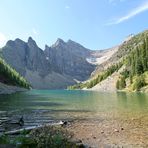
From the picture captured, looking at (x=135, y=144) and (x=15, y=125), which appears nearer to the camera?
(x=135, y=144)

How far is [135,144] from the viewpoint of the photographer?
28281 millimetres

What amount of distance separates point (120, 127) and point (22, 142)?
1931 centimetres

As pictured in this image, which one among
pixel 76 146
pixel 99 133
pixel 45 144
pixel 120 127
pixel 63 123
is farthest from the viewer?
pixel 63 123

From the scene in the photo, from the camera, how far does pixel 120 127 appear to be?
1539 inches

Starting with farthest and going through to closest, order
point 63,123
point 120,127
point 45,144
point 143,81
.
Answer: point 143,81, point 63,123, point 120,127, point 45,144

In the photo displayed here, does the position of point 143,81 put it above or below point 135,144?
above

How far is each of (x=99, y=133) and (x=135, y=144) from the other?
715 centimetres

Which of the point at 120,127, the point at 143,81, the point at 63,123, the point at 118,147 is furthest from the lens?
the point at 143,81

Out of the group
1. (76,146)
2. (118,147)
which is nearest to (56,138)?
(76,146)

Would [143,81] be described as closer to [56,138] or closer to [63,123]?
[63,123]

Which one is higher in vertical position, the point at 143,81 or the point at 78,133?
the point at 143,81

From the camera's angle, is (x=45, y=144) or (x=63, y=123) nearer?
(x=45, y=144)

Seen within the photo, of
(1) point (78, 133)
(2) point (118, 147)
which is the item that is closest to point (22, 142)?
(2) point (118, 147)

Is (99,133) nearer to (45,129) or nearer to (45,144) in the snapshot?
(45,129)
